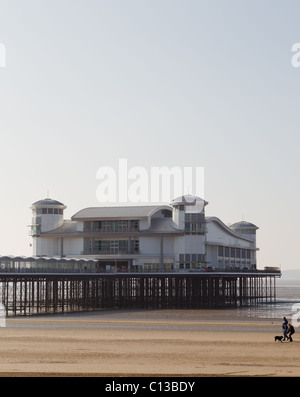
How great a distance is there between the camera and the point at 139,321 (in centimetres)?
5216

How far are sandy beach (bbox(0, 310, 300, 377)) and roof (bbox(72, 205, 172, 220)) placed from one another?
24.4 metres

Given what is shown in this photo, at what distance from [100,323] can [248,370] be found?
81.1 ft

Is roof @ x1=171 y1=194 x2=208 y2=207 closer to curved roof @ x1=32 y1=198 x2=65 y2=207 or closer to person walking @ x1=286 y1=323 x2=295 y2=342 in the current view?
curved roof @ x1=32 y1=198 x2=65 y2=207

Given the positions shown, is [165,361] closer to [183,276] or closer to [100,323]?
[100,323]

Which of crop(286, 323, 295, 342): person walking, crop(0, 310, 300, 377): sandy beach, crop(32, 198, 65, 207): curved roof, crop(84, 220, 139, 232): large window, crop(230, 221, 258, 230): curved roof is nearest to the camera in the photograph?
crop(0, 310, 300, 377): sandy beach

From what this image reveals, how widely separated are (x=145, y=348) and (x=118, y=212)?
146ft

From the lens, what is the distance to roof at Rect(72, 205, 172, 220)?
7676 centimetres

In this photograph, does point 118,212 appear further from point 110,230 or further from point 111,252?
point 111,252

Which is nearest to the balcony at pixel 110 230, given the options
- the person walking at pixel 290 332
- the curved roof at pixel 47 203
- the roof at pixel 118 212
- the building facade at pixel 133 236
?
the building facade at pixel 133 236

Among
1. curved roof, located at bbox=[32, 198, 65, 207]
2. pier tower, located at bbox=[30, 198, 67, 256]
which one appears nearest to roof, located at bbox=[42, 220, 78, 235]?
pier tower, located at bbox=[30, 198, 67, 256]

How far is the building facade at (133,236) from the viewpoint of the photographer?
75938 millimetres

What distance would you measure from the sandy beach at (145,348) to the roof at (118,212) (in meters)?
24.4

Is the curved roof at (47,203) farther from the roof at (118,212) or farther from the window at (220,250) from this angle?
the window at (220,250)

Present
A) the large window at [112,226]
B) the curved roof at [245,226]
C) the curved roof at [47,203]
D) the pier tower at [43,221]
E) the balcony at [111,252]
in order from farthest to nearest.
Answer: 1. the curved roof at [245,226]
2. the curved roof at [47,203]
3. the pier tower at [43,221]
4. the balcony at [111,252]
5. the large window at [112,226]
